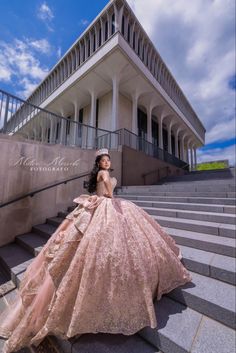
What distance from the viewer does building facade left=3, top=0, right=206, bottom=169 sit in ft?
23.1

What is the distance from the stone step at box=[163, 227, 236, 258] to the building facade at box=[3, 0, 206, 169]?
12.1 feet

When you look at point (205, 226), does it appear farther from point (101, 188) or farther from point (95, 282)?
point (95, 282)

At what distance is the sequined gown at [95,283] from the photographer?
1227 mm

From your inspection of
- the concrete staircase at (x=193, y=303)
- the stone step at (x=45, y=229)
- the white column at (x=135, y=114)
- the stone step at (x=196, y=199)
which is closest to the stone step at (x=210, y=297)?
the concrete staircase at (x=193, y=303)

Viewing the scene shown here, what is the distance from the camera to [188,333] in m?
1.30

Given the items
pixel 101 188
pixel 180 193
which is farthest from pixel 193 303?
pixel 180 193

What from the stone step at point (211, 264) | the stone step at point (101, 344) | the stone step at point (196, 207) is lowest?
the stone step at point (101, 344)

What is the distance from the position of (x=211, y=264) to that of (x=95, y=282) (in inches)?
49.7

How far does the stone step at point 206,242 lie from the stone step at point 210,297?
40cm

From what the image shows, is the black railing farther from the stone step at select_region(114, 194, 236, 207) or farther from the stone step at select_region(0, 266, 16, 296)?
the stone step at select_region(0, 266, 16, 296)

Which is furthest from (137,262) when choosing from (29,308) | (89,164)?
(89,164)

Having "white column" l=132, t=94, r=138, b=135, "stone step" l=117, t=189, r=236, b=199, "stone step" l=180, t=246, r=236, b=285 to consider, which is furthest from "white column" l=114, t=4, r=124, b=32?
"stone step" l=180, t=246, r=236, b=285

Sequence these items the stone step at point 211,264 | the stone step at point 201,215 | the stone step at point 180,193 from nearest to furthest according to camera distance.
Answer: the stone step at point 211,264 < the stone step at point 201,215 < the stone step at point 180,193

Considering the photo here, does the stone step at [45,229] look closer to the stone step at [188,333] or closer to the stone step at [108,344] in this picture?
the stone step at [108,344]
